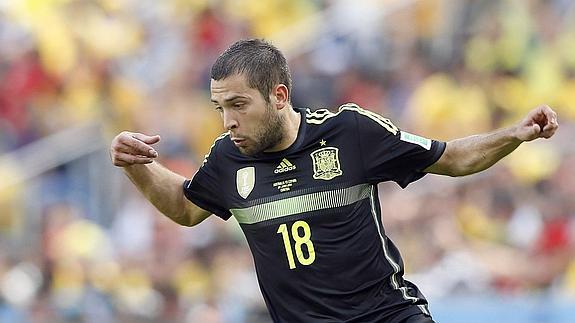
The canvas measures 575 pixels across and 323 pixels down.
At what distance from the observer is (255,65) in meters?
5.31

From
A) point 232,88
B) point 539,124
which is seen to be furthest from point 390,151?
point 232,88

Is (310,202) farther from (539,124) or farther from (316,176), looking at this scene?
(539,124)

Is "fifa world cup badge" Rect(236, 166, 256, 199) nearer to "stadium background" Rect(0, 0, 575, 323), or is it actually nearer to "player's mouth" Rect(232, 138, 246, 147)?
"player's mouth" Rect(232, 138, 246, 147)

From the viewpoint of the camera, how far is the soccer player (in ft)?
17.1

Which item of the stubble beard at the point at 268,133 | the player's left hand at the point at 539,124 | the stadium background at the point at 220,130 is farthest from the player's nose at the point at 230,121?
the stadium background at the point at 220,130

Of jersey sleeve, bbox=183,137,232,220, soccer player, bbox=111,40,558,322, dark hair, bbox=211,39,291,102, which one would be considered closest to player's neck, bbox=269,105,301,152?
soccer player, bbox=111,40,558,322

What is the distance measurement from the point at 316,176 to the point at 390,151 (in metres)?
0.38

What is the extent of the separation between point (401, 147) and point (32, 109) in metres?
8.93

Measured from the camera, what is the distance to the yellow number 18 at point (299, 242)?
5215 millimetres

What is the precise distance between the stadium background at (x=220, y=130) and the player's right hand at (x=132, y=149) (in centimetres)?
588

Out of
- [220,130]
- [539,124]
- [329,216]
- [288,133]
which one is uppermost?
[220,130]

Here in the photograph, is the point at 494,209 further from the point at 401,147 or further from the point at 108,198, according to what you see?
the point at 401,147

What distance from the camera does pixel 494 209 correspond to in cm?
1112

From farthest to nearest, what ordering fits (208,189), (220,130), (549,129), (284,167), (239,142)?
(220,130) < (208,189) < (284,167) < (239,142) < (549,129)
